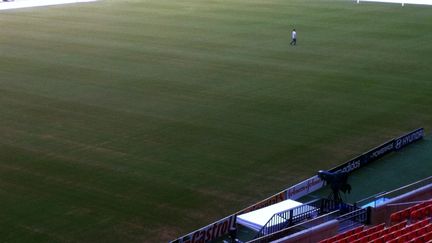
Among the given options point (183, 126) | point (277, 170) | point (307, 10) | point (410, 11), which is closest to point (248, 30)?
point (307, 10)

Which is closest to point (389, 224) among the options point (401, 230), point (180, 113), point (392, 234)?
point (401, 230)

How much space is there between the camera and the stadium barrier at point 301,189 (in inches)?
797

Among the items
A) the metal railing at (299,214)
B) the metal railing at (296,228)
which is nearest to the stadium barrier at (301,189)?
the metal railing at (299,214)

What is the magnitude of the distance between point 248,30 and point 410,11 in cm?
2027

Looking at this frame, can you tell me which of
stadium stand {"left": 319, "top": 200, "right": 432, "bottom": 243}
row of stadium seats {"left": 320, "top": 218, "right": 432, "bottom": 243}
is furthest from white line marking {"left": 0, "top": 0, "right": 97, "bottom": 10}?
row of stadium seats {"left": 320, "top": 218, "right": 432, "bottom": 243}

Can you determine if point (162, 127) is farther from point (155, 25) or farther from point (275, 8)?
point (275, 8)

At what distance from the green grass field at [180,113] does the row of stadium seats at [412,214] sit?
19.0ft

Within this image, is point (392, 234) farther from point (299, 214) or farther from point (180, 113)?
point (180, 113)

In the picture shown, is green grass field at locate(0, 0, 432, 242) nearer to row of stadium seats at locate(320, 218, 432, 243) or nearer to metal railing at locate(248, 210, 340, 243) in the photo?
metal railing at locate(248, 210, 340, 243)

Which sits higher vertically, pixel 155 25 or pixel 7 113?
pixel 155 25

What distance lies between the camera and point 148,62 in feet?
Answer: 148

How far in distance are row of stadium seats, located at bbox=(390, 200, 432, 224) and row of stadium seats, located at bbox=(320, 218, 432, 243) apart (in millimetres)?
565

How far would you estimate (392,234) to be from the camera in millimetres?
16656

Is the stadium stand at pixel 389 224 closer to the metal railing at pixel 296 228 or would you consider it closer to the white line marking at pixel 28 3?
the metal railing at pixel 296 228
